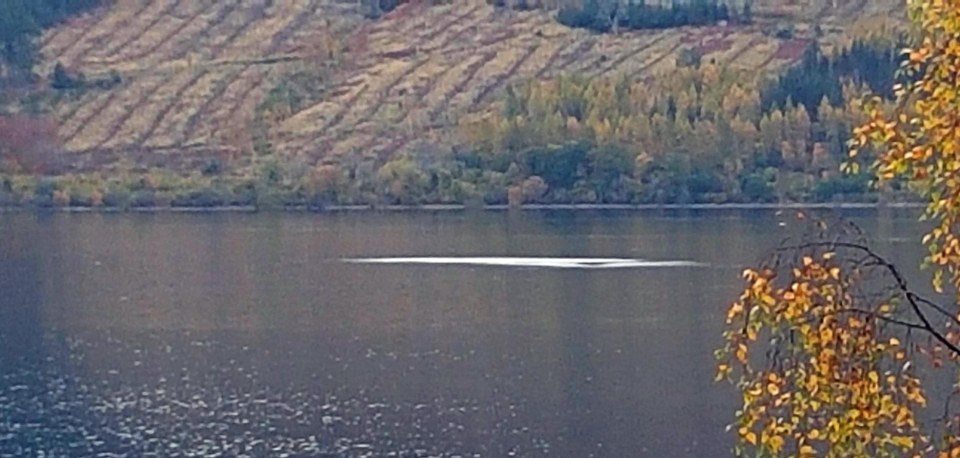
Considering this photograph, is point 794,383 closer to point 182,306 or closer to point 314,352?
point 314,352

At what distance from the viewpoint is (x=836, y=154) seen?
150 meters

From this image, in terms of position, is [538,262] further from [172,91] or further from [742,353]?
[742,353]

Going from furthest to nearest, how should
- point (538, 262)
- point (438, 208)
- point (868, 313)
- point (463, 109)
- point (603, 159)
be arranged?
1. point (463, 109)
2. point (603, 159)
3. point (438, 208)
4. point (538, 262)
5. point (868, 313)

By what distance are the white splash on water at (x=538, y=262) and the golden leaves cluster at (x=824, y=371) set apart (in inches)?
3406

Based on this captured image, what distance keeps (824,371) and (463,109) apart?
160544mm

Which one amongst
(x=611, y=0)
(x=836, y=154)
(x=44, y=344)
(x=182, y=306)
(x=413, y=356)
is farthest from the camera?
(x=611, y=0)

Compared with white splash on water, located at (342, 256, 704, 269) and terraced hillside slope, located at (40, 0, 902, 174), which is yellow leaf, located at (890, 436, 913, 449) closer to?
white splash on water, located at (342, 256, 704, 269)

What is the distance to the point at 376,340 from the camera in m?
71.1

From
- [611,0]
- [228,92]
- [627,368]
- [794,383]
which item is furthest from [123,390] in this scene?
[611,0]

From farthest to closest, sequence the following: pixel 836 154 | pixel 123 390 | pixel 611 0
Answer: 1. pixel 611 0
2. pixel 836 154
3. pixel 123 390

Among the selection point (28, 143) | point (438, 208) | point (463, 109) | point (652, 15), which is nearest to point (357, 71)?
point (463, 109)

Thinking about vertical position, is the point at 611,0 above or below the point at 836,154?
above

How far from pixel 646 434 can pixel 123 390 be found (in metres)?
19.0

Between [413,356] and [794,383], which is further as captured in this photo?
[413,356]
